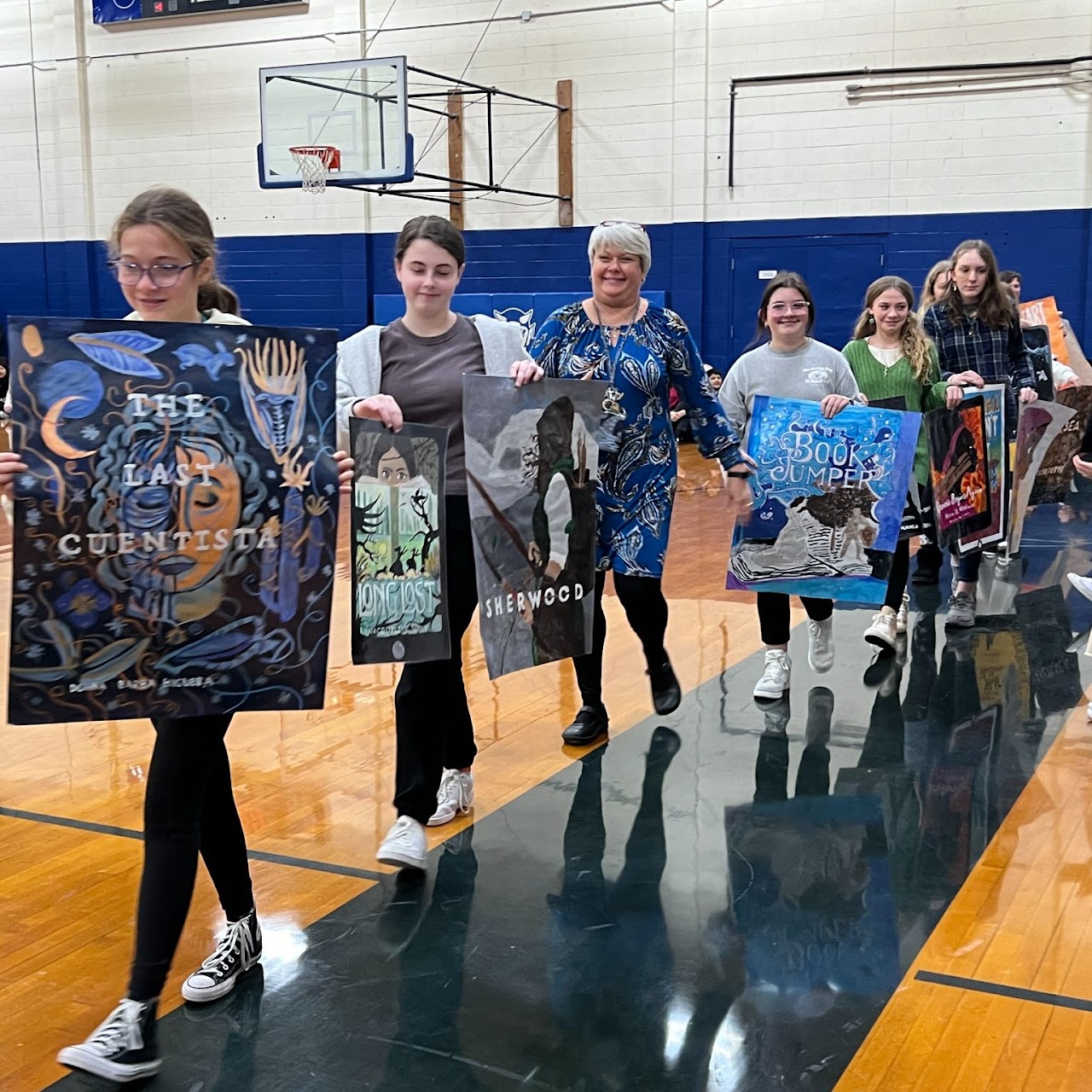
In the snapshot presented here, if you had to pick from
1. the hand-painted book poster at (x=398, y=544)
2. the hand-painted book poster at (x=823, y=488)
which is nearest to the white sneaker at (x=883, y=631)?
the hand-painted book poster at (x=823, y=488)

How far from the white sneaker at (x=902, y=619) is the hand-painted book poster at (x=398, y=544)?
267 cm

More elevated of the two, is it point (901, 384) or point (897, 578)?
point (901, 384)

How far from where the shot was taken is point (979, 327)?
5.02 metres

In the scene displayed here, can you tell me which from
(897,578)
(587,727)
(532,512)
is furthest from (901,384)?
(532,512)

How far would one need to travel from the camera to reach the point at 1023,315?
25.4 feet

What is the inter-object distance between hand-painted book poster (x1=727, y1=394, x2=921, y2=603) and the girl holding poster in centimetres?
112

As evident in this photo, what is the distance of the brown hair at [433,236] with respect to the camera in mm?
2770

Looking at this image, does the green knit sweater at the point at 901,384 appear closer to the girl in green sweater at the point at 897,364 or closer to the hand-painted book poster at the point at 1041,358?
the girl in green sweater at the point at 897,364

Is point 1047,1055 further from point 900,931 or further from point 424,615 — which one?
point 424,615

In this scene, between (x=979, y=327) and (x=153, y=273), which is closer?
(x=153, y=273)

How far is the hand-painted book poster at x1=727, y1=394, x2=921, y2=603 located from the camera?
396cm

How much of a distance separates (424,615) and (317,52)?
12959 millimetres

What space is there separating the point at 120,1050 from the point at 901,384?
3546 millimetres

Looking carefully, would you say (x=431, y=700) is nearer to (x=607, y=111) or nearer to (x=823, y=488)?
(x=823, y=488)
